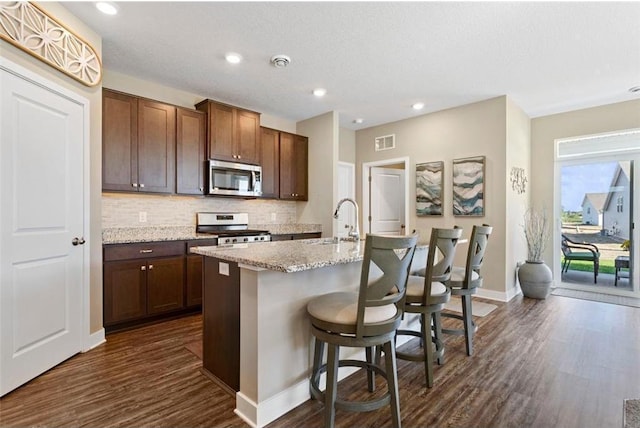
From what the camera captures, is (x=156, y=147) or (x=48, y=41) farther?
(x=156, y=147)

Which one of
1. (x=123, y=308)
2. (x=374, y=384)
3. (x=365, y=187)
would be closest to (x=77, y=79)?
(x=123, y=308)

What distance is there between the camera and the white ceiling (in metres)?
2.46

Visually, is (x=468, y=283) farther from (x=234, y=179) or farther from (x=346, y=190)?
(x=346, y=190)

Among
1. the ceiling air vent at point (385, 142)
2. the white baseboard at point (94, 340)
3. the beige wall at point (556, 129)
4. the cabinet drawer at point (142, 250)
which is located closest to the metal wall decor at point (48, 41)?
the cabinet drawer at point (142, 250)

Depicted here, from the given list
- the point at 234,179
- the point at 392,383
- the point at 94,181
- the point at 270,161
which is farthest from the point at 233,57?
the point at 392,383

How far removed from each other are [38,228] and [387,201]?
509cm

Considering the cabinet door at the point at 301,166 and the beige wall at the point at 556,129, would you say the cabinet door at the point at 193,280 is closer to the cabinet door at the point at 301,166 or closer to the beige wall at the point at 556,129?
the cabinet door at the point at 301,166

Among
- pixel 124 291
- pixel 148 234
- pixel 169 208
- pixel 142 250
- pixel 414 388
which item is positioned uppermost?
pixel 169 208

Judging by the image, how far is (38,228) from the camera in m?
2.25

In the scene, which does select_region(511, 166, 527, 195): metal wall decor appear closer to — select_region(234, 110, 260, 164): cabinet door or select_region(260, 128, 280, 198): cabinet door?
select_region(260, 128, 280, 198): cabinet door

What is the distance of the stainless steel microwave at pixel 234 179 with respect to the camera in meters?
4.05

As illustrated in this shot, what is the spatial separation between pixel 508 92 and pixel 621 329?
9.74 ft

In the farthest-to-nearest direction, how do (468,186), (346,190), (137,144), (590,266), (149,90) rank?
(346,190), (590,266), (468,186), (149,90), (137,144)

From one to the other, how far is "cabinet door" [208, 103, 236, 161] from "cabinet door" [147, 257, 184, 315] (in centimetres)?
143
